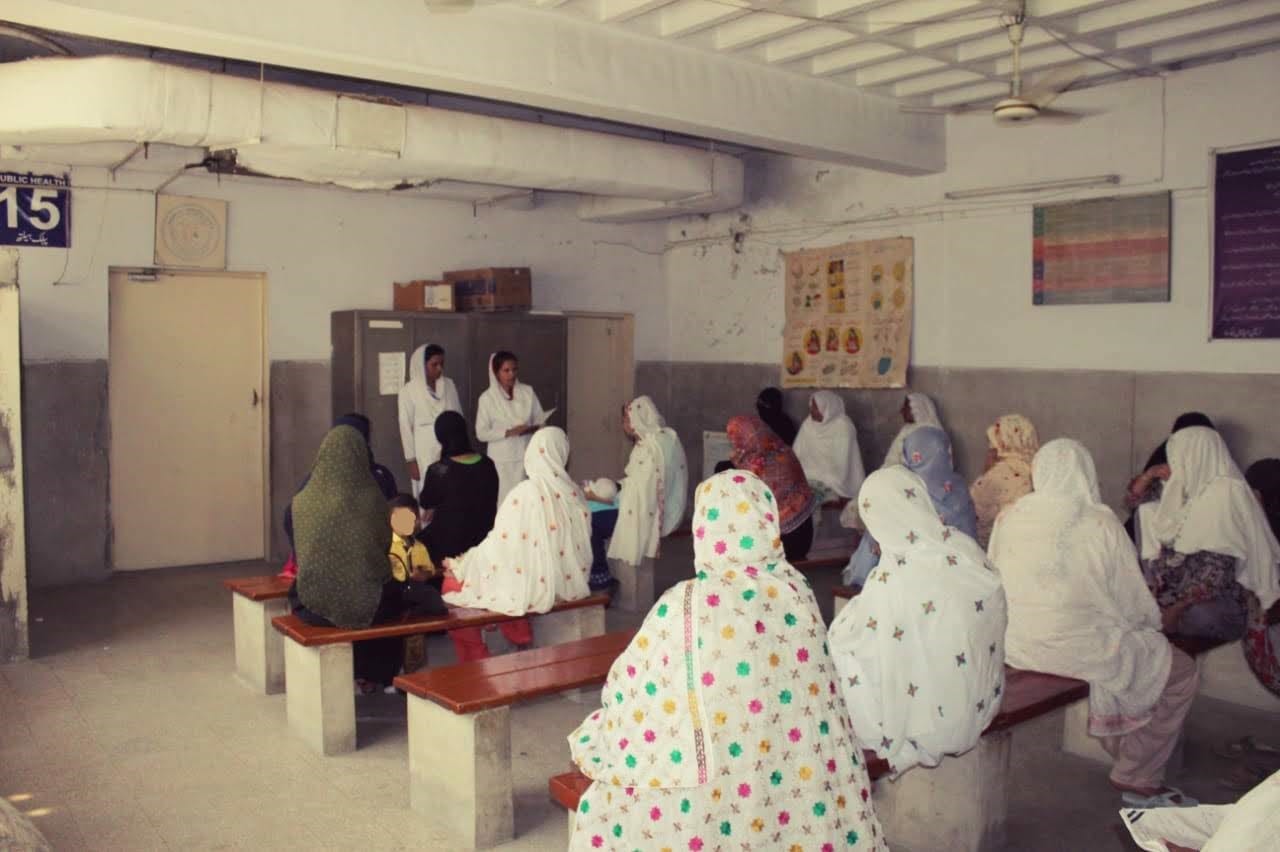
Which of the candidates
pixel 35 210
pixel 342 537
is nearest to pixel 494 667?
pixel 342 537

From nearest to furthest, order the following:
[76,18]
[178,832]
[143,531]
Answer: [178,832], [76,18], [143,531]

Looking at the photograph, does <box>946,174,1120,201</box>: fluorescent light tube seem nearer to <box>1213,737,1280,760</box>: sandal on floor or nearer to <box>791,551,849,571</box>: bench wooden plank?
<box>791,551,849,571</box>: bench wooden plank

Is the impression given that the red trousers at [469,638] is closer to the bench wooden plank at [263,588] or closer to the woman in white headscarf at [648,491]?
the bench wooden plank at [263,588]

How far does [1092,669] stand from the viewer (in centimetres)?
427

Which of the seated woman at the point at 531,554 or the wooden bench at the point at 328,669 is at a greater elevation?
the seated woman at the point at 531,554

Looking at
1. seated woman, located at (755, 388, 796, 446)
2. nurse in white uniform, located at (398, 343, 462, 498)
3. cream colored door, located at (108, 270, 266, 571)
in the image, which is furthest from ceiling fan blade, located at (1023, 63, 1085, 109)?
cream colored door, located at (108, 270, 266, 571)

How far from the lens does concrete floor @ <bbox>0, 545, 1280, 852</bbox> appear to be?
4055 millimetres

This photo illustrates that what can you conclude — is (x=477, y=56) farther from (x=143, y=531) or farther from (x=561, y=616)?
(x=143, y=531)

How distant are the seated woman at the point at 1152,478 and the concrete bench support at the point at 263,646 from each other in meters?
4.89

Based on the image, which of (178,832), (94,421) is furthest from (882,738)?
(94,421)

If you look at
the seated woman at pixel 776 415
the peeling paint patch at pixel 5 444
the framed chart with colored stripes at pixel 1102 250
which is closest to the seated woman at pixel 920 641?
the framed chart with colored stripes at pixel 1102 250

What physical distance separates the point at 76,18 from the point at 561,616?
361 cm

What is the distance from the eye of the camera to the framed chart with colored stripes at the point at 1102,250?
23.9ft

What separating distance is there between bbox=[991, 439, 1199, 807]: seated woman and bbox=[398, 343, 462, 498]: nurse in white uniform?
18.3 ft
